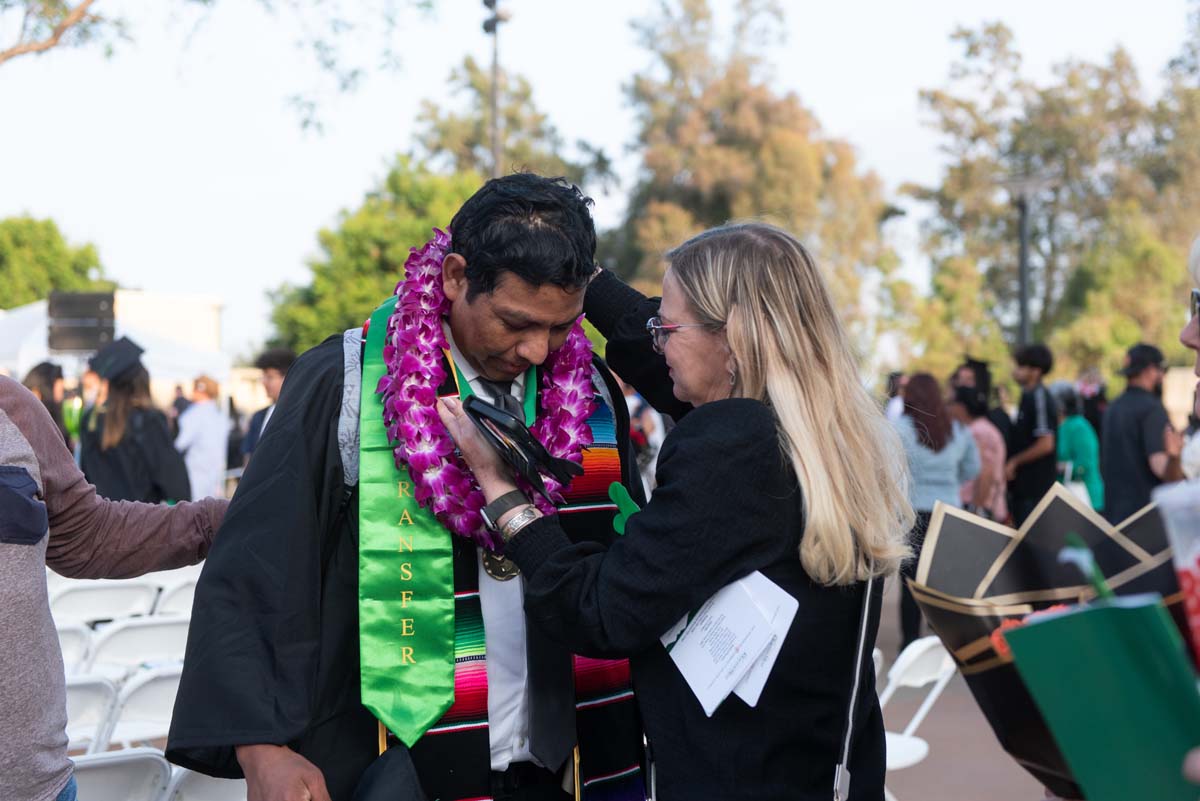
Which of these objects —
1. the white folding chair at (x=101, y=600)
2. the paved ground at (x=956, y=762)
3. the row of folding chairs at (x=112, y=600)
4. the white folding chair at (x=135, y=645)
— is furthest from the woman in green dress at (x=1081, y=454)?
the white folding chair at (x=135, y=645)

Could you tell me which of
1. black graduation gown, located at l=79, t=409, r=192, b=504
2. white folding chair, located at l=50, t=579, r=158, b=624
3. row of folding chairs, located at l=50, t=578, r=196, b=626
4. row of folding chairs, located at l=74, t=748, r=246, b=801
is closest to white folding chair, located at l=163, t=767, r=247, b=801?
row of folding chairs, located at l=74, t=748, r=246, b=801

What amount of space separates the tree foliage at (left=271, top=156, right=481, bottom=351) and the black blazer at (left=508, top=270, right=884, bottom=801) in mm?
26491

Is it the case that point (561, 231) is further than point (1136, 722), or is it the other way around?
point (561, 231)

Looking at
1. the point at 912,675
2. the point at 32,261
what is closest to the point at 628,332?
the point at 912,675

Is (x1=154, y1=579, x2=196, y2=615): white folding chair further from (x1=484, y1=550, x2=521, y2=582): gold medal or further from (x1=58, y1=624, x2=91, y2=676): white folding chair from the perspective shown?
(x1=484, y1=550, x2=521, y2=582): gold medal

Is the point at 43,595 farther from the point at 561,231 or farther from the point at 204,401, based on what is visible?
the point at 204,401

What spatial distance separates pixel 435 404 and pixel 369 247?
28109 millimetres

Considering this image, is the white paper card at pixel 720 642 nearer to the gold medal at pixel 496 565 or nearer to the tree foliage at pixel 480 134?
the gold medal at pixel 496 565

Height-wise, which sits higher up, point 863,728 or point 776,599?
point 776,599

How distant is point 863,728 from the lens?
6.52 feet

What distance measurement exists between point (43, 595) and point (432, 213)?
2905 cm

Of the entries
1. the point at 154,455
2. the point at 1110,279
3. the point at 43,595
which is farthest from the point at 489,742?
the point at 1110,279

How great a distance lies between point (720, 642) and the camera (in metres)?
1.81

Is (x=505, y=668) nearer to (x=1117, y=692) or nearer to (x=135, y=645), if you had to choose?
(x=1117, y=692)
